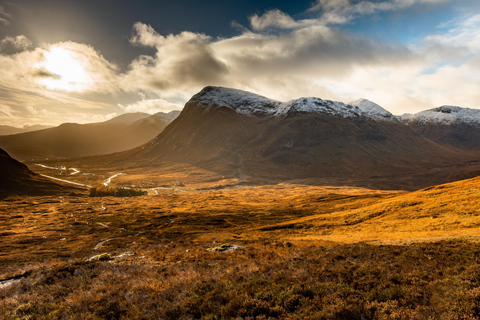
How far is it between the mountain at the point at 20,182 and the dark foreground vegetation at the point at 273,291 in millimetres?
143053

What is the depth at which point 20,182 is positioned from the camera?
124m

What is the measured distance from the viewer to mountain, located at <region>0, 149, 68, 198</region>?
117 m

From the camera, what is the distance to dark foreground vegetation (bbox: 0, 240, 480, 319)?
27.7 ft

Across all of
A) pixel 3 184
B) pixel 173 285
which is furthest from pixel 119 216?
pixel 3 184

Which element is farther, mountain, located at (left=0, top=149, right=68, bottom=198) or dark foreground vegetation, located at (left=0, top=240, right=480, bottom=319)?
mountain, located at (left=0, top=149, right=68, bottom=198)

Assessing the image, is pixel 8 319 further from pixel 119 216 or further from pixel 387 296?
pixel 119 216

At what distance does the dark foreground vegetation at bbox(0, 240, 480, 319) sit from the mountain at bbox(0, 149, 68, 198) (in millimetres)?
143053

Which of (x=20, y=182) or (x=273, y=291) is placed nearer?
(x=273, y=291)

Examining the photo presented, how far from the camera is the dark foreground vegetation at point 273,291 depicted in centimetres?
844

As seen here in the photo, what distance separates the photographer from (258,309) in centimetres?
872

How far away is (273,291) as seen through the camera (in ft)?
33.4

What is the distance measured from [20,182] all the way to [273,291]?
172556 mm

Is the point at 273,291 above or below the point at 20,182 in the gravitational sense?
above

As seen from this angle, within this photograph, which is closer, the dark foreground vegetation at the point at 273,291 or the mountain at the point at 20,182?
the dark foreground vegetation at the point at 273,291
